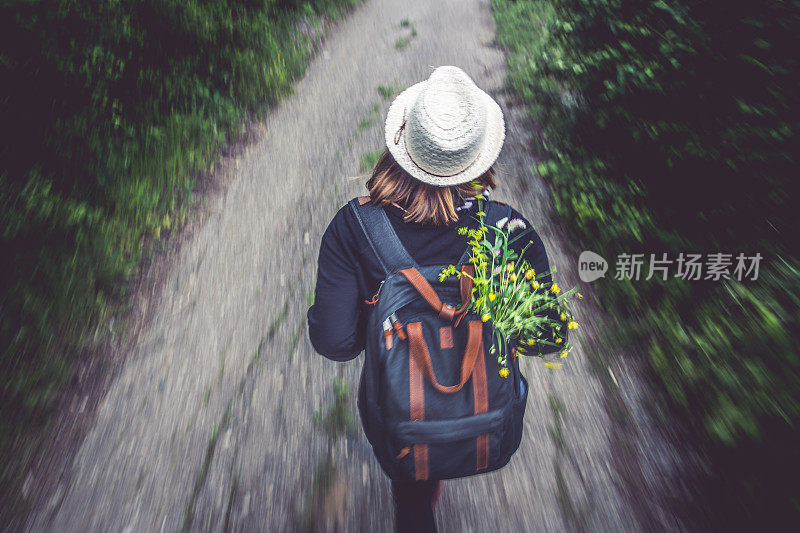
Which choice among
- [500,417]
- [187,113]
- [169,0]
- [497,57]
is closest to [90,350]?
[187,113]

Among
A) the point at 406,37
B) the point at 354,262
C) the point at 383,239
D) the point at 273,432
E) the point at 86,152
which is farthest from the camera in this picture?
the point at 406,37

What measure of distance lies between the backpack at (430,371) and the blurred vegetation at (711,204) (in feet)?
5.46

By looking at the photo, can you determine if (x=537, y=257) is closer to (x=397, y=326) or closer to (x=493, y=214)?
(x=493, y=214)

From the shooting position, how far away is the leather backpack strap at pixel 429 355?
1.24 metres

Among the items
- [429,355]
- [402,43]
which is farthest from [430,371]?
[402,43]

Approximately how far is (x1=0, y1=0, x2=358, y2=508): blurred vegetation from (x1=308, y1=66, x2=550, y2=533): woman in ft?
6.93

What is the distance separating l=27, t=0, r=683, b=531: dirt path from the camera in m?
2.08

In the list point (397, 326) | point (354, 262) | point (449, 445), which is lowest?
point (449, 445)

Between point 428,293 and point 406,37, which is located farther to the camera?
point 406,37

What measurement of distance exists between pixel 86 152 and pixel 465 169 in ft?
10.1

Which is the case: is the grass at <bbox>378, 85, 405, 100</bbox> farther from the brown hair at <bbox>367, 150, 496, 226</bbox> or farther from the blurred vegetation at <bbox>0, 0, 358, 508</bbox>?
the brown hair at <bbox>367, 150, 496, 226</bbox>

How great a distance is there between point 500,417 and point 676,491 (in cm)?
166

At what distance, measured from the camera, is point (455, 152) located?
122 centimetres

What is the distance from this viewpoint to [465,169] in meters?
1.31
